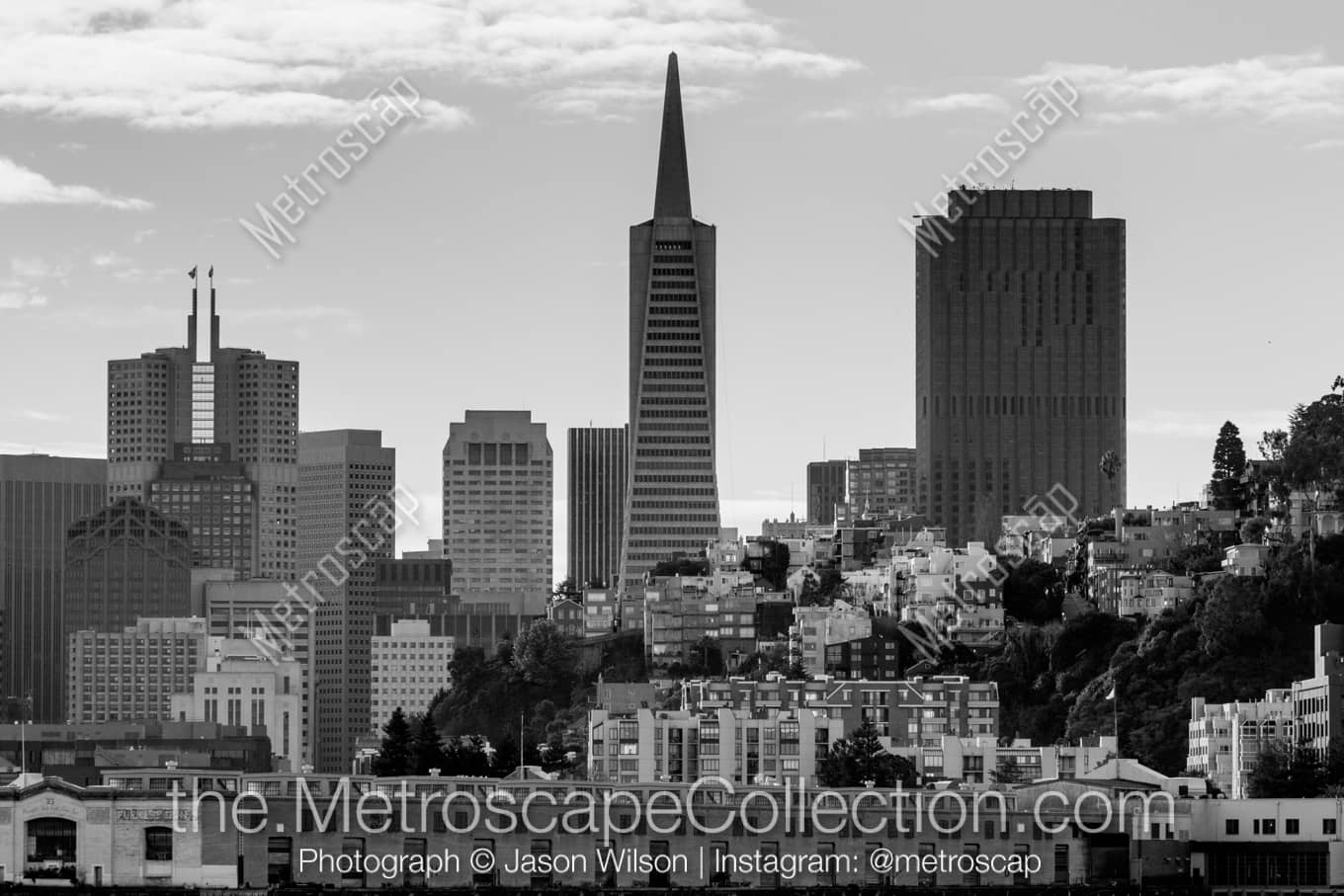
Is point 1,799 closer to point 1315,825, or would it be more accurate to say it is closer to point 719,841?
point 719,841

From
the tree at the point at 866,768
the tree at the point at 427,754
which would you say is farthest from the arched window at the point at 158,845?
the tree at the point at 866,768

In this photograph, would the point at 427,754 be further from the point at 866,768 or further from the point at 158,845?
the point at 158,845

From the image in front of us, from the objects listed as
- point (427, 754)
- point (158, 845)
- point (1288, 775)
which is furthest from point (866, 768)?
point (158, 845)

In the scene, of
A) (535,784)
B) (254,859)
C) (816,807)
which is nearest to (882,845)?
(816,807)

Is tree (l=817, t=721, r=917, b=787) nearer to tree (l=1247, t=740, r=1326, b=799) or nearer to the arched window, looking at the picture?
tree (l=1247, t=740, r=1326, b=799)

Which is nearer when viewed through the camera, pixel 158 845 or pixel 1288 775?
pixel 158 845

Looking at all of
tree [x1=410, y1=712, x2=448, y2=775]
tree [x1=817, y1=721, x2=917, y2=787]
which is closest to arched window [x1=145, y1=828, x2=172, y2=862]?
tree [x1=410, y1=712, x2=448, y2=775]

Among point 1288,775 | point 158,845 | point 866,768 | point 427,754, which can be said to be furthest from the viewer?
point 427,754

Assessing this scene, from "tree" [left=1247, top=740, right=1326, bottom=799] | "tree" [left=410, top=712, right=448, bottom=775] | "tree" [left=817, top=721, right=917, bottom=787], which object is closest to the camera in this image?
"tree" [left=1247, top=740, right=1326, bottom=799]

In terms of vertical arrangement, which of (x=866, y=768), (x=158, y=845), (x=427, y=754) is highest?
(x=427, y=754)
